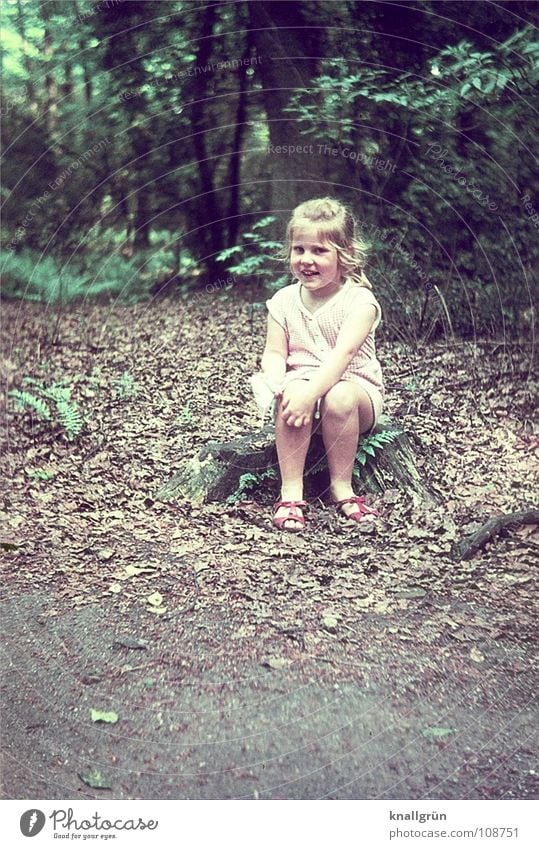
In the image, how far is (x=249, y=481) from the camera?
2643 mm

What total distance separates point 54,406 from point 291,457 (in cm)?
90

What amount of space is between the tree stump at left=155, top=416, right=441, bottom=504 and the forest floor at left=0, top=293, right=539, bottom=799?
2.1 inches

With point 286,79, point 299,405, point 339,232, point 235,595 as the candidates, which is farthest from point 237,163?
point 235,595

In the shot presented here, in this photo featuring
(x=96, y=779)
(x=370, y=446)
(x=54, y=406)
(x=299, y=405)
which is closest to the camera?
(x=96, y=779)

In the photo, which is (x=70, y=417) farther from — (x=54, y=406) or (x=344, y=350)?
Result: (x=344, y=350)

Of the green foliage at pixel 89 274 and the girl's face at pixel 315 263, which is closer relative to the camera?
the girl's face at pixel 315 263

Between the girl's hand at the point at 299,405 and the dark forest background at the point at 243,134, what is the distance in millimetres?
433

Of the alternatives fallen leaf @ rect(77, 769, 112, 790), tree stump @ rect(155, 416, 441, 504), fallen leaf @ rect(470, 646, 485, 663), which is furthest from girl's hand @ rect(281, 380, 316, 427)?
fallen leaf @ rect(77, 769, 112, 790)

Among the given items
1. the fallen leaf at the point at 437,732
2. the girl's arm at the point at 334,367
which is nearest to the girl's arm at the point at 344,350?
the girl's arm at the point at 334,367

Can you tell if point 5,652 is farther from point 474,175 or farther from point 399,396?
point 474,175

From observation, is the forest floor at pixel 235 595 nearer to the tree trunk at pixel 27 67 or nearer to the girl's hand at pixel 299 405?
the girl's hand at pixel 299 405

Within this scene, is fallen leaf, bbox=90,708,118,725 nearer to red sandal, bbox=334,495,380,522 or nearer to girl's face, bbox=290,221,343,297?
red sandal, bbox=334,495,380,522

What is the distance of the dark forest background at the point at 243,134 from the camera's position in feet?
9.00

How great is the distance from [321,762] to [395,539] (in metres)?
0.79
